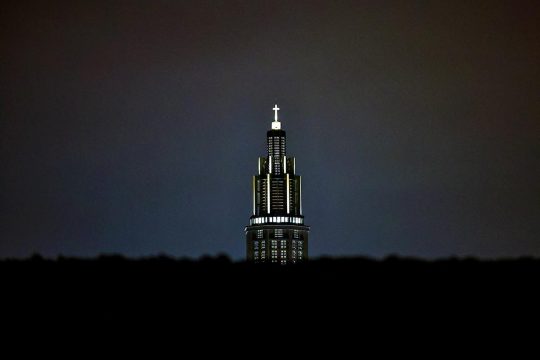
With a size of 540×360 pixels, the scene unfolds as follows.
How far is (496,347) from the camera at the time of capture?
20156mm

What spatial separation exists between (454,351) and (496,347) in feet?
2.14

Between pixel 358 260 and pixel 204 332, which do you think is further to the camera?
pixel 358 260

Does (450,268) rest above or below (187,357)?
above

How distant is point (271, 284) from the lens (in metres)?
21.1

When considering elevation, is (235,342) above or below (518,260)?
below

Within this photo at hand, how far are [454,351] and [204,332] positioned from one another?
381 cm

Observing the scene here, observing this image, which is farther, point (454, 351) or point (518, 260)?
point (518, 260)

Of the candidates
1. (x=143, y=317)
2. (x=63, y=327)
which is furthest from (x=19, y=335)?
(x=143, y=317)

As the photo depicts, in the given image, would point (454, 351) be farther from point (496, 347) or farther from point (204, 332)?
point (204, 332)

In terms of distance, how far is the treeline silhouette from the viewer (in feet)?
68.5

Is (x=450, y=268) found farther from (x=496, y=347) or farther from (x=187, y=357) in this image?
(x=187, y=357)

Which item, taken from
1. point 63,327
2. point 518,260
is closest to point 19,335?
point 63,327

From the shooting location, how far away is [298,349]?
20203mm

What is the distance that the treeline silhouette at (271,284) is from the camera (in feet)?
68.5
